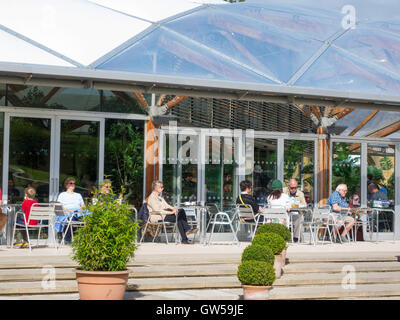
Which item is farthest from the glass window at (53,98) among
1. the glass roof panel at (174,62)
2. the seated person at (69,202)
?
the glass roof panel at (174,62)

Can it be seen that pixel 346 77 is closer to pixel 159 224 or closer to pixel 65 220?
pixel 159 224

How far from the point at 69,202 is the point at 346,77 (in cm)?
532

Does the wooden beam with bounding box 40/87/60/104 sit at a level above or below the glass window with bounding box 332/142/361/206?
above

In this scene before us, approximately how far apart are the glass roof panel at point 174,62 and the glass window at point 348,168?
4593 mm

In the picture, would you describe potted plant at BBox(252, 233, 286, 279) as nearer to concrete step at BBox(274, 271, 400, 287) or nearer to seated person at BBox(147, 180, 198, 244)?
concrete step at BBox(274, 271, 400, 287)

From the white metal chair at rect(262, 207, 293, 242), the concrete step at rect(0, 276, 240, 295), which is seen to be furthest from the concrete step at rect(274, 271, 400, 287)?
the white metal chair at rect(262, 207, 293, 242)

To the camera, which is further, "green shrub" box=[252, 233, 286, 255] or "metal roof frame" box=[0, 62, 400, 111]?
"metal roof frame" box=[0, 62, 400, 111]

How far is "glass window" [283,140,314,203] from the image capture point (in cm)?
1503

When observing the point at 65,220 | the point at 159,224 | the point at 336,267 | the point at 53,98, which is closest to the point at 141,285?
the point at 336,267

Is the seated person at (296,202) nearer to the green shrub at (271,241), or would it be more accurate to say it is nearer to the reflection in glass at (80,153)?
the reflection in glass at (80,153)

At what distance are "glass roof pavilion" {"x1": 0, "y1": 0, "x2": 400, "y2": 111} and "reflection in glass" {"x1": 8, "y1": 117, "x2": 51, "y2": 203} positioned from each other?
2131mm

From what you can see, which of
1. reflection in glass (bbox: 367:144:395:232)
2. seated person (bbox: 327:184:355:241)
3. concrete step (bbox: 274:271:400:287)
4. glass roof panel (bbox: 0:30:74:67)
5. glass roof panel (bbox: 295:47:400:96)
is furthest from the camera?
reflection in glass (bbox: 367:144:395:232)

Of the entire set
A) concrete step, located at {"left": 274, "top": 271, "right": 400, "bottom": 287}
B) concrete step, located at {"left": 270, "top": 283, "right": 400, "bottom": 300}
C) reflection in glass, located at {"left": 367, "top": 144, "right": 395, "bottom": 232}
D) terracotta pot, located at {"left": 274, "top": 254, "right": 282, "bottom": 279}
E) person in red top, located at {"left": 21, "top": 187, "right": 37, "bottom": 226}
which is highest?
reflection in glass, located at {"left": 367, "top": 144, "right": 395, "bottom": 232}

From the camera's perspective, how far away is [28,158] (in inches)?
496
